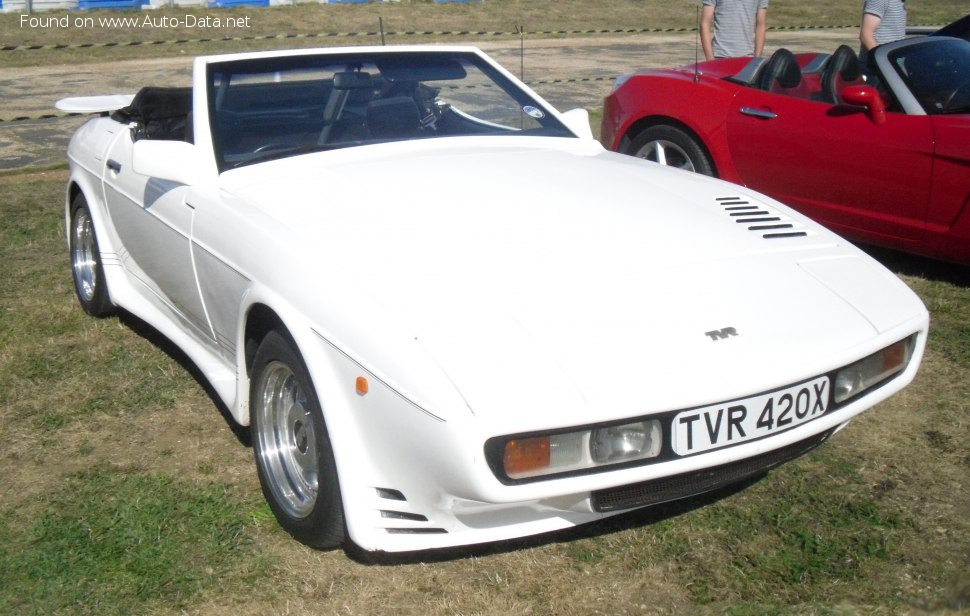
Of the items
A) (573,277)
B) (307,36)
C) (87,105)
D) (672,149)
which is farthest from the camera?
(307,36)

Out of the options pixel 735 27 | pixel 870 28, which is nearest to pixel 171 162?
pixel 735 27

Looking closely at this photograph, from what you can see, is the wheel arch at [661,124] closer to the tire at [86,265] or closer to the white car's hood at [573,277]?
the white car's hood at [573,277]

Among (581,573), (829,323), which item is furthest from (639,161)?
(581,573)

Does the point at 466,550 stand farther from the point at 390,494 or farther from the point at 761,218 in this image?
the point at 761,218

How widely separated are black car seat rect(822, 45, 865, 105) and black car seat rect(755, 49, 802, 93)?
18 cm

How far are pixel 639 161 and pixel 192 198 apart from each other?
1.69 meters

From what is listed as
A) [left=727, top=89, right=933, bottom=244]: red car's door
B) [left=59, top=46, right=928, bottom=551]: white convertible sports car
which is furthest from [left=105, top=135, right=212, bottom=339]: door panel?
[left=727, top=89, right=933, bottom=244]: red car's door

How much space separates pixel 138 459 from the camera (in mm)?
3574

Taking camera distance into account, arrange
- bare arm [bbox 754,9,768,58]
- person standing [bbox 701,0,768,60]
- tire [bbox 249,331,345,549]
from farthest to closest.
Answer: bare arm [bbox 754,9,768,58] → person standing [bbox 701,0,768,60] → tire [bbox 249,331,345,549]

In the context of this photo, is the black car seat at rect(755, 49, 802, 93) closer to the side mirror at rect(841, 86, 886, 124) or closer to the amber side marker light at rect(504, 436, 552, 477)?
the side mirror at rect(841, 86, 886, 124)

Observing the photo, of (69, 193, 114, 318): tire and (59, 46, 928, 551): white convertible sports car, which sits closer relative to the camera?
(59, 46, 928, 551): white convertible sports car

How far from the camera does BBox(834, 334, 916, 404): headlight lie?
2.72 metres

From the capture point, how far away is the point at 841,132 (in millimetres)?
5297

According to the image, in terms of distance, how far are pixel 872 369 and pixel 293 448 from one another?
1642 mm
